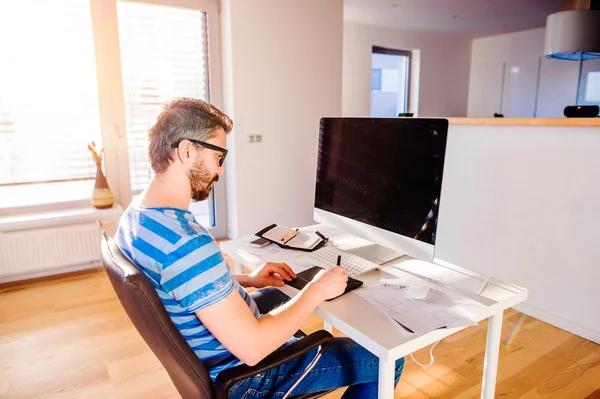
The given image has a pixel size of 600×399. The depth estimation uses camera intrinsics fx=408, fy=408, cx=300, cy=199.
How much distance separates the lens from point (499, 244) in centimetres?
264

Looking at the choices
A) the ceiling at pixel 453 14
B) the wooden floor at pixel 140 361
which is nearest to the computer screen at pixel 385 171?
the wooden floor at pixel 140 361

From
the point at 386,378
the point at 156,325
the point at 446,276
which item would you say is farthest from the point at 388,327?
the point at 156,325

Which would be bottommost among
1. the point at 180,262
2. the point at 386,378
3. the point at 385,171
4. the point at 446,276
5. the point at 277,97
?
the point at 386,378

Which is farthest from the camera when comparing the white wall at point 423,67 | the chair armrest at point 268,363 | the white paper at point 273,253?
the white wall at point 423,67

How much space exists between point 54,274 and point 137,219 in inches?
113

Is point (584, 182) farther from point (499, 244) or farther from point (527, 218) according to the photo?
point (499, 244)

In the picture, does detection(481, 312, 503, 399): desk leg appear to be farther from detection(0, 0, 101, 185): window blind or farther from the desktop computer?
detection(0, 0, 101, 185): window blind

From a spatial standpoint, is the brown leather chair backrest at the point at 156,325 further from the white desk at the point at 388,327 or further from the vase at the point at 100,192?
the vase at the point at 100,192

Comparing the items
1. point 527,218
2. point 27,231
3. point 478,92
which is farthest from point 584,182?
point 478,92

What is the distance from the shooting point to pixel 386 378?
1.01 m

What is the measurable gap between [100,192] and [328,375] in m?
2.78

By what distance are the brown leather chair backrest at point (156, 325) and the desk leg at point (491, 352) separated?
893mm

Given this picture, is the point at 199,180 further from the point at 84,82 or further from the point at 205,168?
the point at 84,82

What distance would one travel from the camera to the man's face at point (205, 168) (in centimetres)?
105
